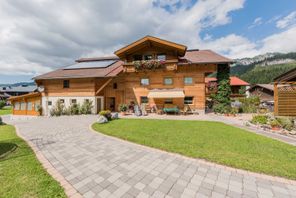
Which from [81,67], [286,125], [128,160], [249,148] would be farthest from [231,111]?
[81,67]

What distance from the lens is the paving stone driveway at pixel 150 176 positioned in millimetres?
3600

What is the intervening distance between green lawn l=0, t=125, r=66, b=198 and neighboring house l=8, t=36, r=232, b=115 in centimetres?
1428

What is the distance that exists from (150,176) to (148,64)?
1636 cm

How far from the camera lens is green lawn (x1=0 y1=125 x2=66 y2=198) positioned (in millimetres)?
3462

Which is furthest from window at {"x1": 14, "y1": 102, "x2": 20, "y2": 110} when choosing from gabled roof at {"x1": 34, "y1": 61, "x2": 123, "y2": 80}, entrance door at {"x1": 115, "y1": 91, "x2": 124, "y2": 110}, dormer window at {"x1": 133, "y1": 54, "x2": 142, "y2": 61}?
dormer window at {"x1": 133, "y1": 54, "x2": 142, "y2": 61}

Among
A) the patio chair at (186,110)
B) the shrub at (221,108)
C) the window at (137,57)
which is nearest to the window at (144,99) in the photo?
the patio chair at (186,110)

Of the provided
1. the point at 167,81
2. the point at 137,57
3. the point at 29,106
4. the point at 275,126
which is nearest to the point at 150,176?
the point at 275,126

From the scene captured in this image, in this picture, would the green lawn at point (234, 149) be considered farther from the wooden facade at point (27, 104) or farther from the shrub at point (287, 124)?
the wooden facade at point (27, 104)

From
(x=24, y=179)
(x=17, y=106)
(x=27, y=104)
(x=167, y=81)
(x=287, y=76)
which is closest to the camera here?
(x=24, y=179)

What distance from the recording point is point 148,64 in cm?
1912

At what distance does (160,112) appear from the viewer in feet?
60.2

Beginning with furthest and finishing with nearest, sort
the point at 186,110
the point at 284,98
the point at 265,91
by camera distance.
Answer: the point at 265,91 < the point at 186,110 < the point at 284,98

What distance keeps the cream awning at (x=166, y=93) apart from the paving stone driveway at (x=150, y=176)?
1200cm

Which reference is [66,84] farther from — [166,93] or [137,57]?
[166,93]
